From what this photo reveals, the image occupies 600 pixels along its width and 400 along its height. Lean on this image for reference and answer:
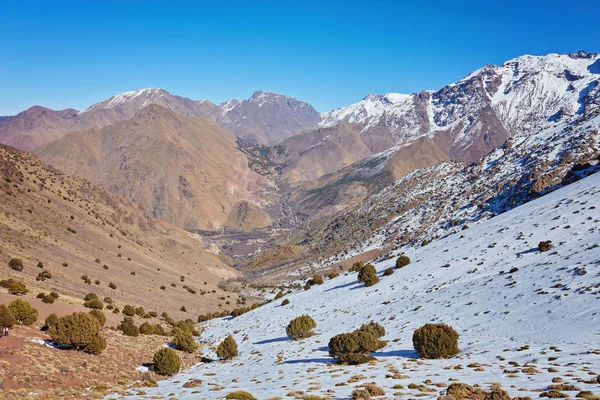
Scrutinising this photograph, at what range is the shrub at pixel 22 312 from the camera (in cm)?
2722

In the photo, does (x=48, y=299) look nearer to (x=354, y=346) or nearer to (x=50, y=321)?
(x=50, y=321)

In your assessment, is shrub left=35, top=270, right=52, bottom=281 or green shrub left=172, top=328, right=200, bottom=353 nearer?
green shrub left=172, top=328, right=200, bottom=353

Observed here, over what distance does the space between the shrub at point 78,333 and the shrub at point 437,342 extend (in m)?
20.9

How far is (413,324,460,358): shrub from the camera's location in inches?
885

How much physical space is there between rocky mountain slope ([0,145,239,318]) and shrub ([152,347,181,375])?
12.0 m

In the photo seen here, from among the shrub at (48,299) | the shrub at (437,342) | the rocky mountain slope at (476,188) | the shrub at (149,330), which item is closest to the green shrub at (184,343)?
the shrub at (149,330)

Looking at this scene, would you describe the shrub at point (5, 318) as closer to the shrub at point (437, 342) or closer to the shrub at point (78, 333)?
the shrub at point (78, 333)

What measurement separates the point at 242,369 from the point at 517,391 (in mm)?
19667

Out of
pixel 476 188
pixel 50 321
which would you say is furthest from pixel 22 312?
pixel 476 188

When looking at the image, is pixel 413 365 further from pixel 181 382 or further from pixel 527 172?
pixel 527 172

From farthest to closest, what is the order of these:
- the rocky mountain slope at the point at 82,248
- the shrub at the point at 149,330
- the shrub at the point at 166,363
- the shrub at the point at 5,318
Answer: the rocky mountain slope at the point at 82,248, the shrub at the point at 149,330, the shrub at the point at 166,363, the shrub at the point at 5,318

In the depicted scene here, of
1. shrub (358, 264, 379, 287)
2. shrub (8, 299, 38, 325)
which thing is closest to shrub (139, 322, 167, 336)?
shrub (8, 299, 38, 325)

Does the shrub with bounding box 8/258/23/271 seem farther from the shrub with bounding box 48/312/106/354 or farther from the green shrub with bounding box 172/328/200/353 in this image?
the shrub with bounding box 48/312/106/354

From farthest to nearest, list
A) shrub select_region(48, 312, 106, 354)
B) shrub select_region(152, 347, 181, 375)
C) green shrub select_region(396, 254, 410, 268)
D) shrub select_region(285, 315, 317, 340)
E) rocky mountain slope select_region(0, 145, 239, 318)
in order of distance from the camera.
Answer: rocky mountain slope select_region(0, 145, 239, 318)
green shrub select_region(396, 254, 410, 268)
shrub select_region(285, 315, 317, 340)
shrub select_region(152, 347, 181, 375)
shrub select_region(48, 312, 106, 354)
